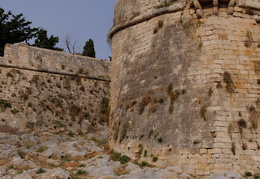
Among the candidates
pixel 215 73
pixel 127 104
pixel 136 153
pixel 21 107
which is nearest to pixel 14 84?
pixel 21 107

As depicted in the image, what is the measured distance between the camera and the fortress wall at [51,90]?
67.1ft

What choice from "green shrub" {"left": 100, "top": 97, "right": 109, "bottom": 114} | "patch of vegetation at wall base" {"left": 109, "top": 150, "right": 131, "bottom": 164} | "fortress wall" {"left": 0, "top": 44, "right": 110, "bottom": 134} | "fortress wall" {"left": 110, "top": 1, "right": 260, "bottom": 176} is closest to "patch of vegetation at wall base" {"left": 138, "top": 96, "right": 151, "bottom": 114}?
"fortress wall" {"left": 110, "top": 1, "right": 260, "bottom": 176}

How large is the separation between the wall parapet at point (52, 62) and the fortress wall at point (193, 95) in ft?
28.4

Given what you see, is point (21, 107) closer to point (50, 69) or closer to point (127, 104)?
point (50, 69)

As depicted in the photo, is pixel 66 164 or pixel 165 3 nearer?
pixel 66 164

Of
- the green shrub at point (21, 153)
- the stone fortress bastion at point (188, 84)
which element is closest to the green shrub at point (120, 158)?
the stone fortress bastion at point (188, 84)

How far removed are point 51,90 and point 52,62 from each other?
1.46 meters

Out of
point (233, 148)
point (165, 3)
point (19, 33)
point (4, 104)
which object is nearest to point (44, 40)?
point (19, 33)

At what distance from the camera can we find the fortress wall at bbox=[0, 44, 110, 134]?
67.1 ft

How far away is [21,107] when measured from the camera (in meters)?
20.5

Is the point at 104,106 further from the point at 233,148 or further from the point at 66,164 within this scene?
the point at 233,148

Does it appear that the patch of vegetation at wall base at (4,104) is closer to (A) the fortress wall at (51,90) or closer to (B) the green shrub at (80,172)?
(A) the fortress wall at (51,90)

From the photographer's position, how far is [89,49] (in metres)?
32.3

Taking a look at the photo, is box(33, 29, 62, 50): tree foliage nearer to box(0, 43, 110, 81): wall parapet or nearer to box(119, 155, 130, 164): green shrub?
box(0, 43, 110, 81): wall parapet
